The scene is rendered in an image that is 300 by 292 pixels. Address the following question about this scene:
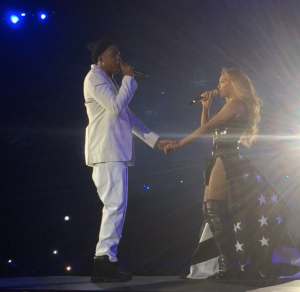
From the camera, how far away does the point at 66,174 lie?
4.90 m

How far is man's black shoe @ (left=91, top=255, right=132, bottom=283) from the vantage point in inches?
77.7

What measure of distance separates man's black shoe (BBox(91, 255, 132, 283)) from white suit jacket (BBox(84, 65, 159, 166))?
0.51 metres

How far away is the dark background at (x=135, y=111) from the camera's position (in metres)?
4.33

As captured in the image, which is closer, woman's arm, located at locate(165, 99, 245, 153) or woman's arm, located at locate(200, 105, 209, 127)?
woman's arm, located at locate(165, 99, 245, 153)

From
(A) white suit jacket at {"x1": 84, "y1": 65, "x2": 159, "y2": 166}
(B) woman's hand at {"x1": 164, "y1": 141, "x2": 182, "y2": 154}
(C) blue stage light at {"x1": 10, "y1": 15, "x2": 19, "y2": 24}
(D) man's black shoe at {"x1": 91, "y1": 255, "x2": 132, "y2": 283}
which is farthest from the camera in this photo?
(C) blue stage light at {"x1": 10, "y1": 15, "x2": 19, "y2": 24}

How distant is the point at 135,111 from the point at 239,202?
2.82 meters

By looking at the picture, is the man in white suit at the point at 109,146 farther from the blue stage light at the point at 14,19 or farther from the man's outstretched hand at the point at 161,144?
the blue stage light at the point at 14,19

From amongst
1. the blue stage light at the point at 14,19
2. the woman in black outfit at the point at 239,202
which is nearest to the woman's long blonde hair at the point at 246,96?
the woman in black outfit at the point at 239,202

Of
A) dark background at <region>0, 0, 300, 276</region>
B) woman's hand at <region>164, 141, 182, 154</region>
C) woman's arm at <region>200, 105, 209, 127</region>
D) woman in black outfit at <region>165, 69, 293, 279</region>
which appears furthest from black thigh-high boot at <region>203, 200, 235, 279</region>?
dark background at <region>0, 0, 300, 276</region>

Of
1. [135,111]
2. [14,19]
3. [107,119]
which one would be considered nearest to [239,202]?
[107,119]

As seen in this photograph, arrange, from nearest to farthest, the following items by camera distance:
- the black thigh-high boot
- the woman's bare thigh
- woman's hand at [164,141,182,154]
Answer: the black thigh-high boot
the woman's bare thigh
woman's hand at [164,141,182,154]

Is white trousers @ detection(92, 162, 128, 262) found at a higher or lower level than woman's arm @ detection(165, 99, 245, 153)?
lower

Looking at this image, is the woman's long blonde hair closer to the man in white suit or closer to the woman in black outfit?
the woman in black outfit

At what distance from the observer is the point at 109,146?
211 cm
